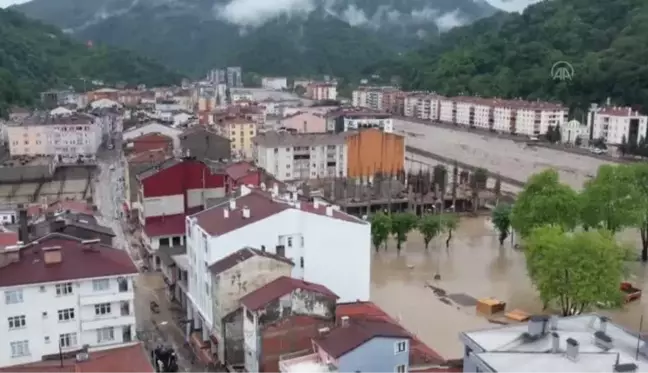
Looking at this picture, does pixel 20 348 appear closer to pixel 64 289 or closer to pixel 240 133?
pixel 64 289

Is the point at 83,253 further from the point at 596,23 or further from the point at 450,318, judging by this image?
the point at 596,23

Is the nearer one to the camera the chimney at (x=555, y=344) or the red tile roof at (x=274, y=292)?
the chimney at (x=555, y=344)

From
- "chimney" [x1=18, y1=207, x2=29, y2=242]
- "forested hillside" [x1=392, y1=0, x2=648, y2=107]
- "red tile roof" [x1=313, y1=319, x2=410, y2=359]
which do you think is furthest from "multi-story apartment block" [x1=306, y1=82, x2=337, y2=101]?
"red tile roof" [x1=313, y1=319, x2=410, y2=359]

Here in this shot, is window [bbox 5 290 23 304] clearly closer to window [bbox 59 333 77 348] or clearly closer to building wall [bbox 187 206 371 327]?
window [bbox 59 333 77 348]

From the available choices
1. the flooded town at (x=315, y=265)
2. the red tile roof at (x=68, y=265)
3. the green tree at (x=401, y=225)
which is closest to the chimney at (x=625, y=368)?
the flooded town at (x=315, y=265)

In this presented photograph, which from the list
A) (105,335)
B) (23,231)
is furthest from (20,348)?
(23,231)

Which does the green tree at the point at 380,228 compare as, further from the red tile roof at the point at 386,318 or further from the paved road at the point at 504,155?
the paved road at the point at 504,155
